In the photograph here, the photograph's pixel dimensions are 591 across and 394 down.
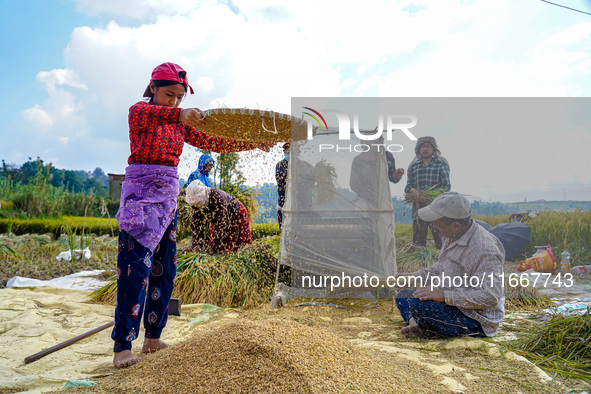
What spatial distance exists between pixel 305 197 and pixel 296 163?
319mm

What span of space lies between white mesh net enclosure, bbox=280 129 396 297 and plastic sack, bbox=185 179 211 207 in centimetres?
102

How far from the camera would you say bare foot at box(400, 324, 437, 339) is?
2.48m

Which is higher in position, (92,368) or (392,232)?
(392,232)

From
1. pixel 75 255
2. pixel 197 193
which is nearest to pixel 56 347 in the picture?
pixel 197 193

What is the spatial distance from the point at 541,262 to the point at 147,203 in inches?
178

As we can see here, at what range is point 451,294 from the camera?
229 cm

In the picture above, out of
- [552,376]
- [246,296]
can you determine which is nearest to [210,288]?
[246,296]

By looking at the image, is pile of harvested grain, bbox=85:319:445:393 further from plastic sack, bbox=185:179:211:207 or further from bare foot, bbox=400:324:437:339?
plastic sack, bbox=185:179:211:207

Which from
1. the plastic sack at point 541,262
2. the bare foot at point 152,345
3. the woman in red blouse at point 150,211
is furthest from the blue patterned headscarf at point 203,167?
the plastic sack at point 541,262

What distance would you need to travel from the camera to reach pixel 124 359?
1.89 metres

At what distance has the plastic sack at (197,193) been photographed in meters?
4.02

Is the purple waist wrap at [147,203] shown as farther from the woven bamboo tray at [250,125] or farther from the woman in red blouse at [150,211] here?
the woven bamboo tray at [250,125]

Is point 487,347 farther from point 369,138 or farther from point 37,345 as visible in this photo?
point 37,345

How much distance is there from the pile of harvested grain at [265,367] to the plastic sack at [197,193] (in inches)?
88.9
